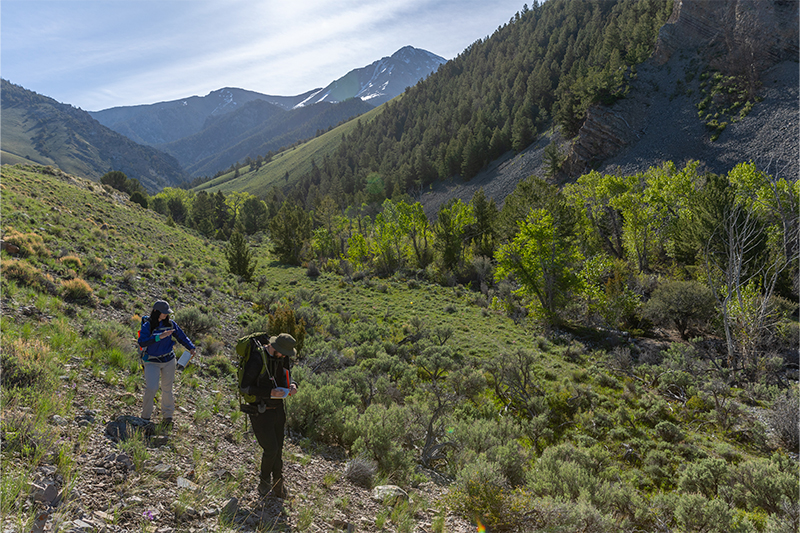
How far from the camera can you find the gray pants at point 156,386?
5352mm

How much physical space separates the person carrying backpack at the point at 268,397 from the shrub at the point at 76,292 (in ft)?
28.1

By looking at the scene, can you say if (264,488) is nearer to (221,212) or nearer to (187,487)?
(187,487)

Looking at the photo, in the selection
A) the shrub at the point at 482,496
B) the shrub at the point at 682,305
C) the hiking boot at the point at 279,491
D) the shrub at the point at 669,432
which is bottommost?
the shrub at the point at 669,432

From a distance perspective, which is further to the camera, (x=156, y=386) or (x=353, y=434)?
(x=353, y=434)

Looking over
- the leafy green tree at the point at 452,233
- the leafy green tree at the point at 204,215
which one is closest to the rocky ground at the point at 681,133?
the leafy green tree at the point at 452,233

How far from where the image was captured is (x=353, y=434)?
23.0 ft

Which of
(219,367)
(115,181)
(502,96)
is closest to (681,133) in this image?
(502,96)

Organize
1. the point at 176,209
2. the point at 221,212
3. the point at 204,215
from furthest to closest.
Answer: the point at 221,212
the point at 176,209
the point at 204,215

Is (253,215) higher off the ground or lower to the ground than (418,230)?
higher

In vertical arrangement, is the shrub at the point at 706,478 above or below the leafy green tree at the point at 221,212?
below

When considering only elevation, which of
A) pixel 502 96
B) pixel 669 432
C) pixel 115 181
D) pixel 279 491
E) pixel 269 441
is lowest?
pixel 669 432

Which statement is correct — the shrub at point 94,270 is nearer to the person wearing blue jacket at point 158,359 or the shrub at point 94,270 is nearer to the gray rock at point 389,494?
the person wearing blue jacket at point 158,359

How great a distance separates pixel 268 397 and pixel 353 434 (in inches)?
121

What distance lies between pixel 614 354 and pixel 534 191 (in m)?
22.2
